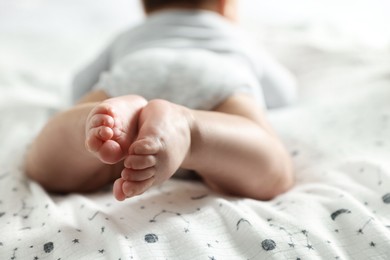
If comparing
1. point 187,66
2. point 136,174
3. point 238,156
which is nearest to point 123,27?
point 187,66

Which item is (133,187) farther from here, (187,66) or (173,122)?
(187,66)

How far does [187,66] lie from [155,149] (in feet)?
1.13

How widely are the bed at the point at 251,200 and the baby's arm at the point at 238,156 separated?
27 millimetres

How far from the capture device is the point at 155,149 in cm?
62

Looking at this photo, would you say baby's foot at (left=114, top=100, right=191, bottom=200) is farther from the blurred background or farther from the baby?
the blurred background

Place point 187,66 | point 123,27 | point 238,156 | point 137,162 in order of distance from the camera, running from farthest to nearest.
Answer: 1. point 123,27
2. point 187,66
3. point 238,156
4. point 137,162

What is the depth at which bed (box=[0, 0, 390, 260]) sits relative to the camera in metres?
0.63

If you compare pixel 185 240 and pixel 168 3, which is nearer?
pixel 185 240

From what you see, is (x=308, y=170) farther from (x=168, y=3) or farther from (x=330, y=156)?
(x=168, y=3)

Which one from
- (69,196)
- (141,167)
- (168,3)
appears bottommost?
(69,196)

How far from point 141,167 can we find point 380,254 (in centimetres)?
30

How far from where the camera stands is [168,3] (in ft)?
3.79

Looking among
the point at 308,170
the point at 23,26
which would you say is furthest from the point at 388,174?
the point at 23,26

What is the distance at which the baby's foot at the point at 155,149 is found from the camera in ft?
1.99
